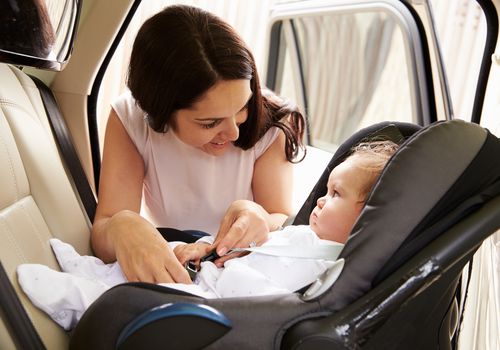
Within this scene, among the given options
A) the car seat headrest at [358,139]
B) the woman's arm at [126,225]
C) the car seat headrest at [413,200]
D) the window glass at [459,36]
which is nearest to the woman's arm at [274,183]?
the car seat headrest at [358,139]

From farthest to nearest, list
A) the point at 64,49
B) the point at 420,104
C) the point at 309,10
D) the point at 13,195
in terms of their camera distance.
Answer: the point at 309,10, the point at 420,104, the point at 13,195, the point at 64,49

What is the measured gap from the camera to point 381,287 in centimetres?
103

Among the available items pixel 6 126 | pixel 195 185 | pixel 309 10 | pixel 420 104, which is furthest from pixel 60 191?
pixel 309 10

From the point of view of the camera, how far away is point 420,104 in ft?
7.26

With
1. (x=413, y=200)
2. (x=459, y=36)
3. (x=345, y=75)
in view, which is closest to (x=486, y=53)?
(x=413, y=200)

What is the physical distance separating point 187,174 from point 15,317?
2.88ft

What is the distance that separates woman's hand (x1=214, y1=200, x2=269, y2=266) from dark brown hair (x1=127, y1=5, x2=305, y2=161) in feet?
0.99

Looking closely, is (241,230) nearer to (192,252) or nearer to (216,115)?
(192,252)

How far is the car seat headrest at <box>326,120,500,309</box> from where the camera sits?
1.06m

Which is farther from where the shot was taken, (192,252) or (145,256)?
(192,252)

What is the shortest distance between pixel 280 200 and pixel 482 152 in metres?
0.75

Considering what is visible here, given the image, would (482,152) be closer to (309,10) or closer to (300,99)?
(309,10)

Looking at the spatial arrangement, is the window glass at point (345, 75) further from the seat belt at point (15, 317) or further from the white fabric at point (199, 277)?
the seat belt at point (15, 317)

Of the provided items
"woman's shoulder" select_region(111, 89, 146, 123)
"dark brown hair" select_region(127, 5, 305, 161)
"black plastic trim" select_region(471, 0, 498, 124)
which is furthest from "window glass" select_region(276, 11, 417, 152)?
"dark brown hair" select_region(127, 5, 305, 161)
